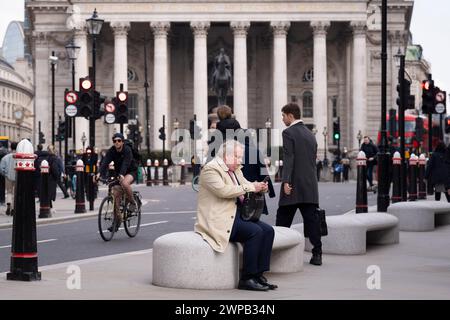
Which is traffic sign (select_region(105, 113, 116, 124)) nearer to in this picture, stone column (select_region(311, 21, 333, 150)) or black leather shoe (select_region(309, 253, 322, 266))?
black leather shoe (select_region(309, 253, 322, 266))

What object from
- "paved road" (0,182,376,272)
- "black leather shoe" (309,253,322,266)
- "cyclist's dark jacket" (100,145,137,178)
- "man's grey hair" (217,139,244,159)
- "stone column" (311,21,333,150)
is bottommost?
"paved road" (0,182,376,272)

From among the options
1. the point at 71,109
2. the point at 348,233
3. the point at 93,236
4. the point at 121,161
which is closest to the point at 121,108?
the point at 71,109

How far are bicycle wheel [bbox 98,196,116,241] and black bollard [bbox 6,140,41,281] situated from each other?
694 cm

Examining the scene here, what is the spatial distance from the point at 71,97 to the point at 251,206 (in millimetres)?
21211

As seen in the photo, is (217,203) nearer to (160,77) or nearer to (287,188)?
(287,188)

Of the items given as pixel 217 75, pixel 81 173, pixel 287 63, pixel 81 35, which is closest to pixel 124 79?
→ pixel 81 35

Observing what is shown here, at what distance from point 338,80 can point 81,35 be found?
21.0 m

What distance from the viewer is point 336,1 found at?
86.8 m

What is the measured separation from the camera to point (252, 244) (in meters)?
11.7

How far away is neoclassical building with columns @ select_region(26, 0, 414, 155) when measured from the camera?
8538 cm

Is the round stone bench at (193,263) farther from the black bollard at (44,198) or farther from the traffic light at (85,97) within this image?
the traffic light at (85,97)

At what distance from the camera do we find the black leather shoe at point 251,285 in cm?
1148

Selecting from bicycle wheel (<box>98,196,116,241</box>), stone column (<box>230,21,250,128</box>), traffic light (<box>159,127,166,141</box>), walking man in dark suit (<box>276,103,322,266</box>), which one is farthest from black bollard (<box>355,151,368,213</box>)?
stone column (<box>230,21,250,128</box>)

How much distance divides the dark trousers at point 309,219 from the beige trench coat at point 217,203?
2936mm
